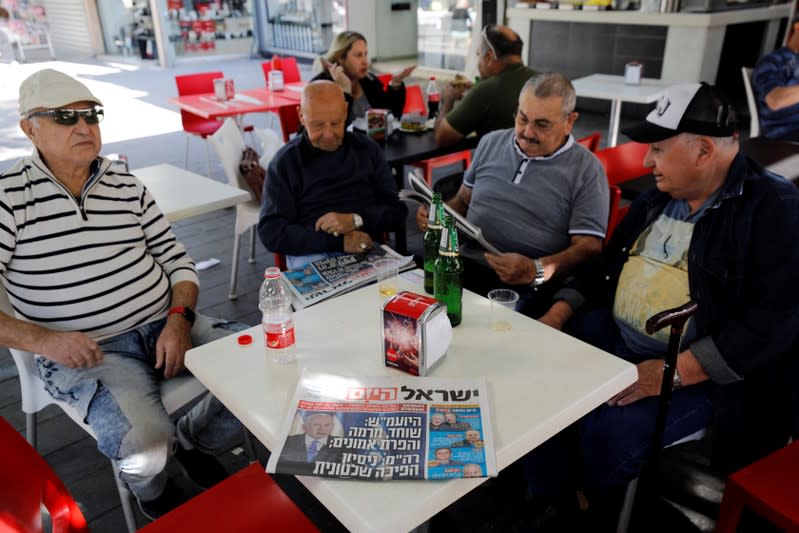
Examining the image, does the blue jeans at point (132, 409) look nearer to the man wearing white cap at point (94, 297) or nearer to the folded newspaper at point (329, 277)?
the man wearing white cap at point (94, 297)

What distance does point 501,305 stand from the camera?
1.59m

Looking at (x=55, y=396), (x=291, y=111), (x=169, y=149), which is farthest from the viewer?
(x=169, y=149)

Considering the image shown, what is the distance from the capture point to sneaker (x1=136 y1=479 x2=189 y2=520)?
5.50ft

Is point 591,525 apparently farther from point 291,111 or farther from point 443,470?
point 291,111

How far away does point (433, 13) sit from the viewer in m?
9.30

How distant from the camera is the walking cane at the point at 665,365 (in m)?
1.19

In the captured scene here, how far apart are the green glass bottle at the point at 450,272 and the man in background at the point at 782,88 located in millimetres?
3092

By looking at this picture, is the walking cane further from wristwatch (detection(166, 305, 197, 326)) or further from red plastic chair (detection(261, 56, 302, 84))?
red plastic chair (detection(261, 56, 302, 84))

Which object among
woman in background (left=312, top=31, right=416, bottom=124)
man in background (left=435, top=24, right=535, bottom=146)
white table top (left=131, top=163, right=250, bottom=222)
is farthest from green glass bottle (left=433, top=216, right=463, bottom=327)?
woman in background (left=312, top=31, right=416, bottom=124)

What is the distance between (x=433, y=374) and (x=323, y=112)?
1.29 metres

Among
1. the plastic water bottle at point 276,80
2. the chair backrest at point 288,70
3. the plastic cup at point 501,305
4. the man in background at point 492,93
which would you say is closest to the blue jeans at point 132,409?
the plastic cup at point 501,305

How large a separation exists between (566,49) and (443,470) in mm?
7876

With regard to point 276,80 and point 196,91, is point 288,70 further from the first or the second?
point 196,91

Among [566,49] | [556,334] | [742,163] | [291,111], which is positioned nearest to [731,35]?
[566,49]
